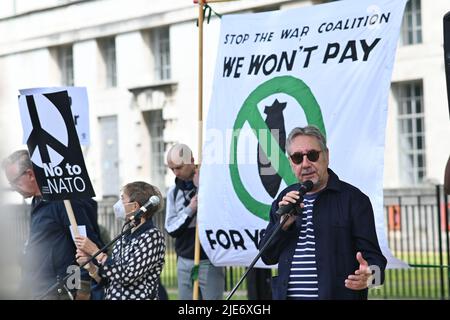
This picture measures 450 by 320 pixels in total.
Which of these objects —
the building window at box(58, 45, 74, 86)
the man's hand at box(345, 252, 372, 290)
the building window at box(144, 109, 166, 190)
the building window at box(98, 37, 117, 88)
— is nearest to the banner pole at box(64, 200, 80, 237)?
the man's hand at box(345, 252, 372, 290)

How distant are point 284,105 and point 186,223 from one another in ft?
5.95

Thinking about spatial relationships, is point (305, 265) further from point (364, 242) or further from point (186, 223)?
point (186, 223)

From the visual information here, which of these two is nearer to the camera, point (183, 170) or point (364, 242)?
point (364, 242)

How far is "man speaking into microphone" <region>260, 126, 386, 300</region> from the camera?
18.9ft

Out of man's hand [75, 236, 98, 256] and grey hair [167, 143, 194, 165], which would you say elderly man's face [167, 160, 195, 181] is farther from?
man's hand [75, 236, 98, 256]

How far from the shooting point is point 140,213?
6742mm

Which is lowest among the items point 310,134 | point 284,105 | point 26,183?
point 26,183

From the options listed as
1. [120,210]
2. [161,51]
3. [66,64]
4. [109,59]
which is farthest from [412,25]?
[120,210]

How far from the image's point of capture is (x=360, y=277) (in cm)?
561

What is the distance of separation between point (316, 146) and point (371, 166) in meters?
0.93

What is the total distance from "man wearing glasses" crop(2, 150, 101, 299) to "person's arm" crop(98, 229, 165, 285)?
82 centimetres

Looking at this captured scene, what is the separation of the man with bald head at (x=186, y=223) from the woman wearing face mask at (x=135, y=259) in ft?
5.38

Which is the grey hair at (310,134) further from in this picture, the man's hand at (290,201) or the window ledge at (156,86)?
the window ledge at (156,86)

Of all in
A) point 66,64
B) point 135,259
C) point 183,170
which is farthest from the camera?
point 66,64
